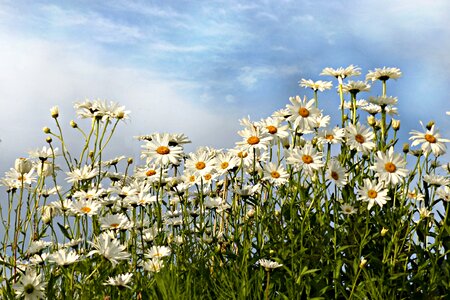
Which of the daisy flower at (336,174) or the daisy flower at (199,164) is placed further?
the daisy flower at (199,164)

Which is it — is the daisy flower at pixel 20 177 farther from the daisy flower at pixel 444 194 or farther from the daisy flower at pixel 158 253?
the daisy flower at pixel 444 194

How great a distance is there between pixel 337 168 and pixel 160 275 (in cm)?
136

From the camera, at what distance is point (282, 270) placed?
463 centimetres

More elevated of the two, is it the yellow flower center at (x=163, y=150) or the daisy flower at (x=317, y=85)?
the daisy flower at (x=317, y=85)

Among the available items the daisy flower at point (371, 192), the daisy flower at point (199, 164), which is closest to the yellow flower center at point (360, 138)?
the daisy flower at point (371, 192)

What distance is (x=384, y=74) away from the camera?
5367mm

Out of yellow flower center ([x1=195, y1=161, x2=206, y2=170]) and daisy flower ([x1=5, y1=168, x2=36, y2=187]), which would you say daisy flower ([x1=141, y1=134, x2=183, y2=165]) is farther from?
daisy flower ([x1=5, y1=168, x2=36, y2=187])

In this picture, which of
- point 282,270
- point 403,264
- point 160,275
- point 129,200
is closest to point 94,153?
point 129,200

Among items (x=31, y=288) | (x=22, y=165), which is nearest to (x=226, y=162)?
(x=22, y=165)

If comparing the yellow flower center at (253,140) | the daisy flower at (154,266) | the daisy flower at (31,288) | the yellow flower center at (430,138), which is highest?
the yellow flower center at (430,138)

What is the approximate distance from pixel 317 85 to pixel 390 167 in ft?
3.75

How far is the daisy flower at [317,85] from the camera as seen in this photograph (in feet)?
17.9

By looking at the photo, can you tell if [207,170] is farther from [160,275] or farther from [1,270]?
[1,270]

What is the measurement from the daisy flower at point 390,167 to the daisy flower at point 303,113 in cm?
51
